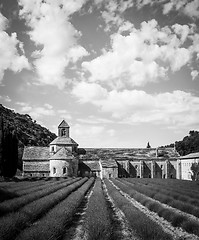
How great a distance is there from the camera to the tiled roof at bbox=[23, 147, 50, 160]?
2232 inches

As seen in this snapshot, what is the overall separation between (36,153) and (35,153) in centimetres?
22

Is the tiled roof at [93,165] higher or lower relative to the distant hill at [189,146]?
lower

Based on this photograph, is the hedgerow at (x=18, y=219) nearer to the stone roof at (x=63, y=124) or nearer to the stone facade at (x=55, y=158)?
the stone facade at (x=55, y=158)

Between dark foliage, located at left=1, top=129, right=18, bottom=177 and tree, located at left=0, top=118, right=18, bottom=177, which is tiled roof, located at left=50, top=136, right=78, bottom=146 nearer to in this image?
tree, located at left=0, top=118, right=18, bottom=177

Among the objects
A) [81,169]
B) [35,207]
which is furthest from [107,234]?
[81,169]

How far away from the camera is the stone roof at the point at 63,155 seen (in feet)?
167

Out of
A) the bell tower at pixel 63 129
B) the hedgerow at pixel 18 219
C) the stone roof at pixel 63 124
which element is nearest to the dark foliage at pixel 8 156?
the bell tower at pixel 63 129

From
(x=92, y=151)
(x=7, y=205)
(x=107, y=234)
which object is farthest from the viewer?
(x=92, y=151)

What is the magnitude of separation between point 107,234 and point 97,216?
250 centimetres

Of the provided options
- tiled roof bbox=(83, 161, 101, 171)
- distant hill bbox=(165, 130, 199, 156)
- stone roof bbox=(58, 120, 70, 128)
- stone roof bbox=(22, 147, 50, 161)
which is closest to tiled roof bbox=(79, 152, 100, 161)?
tiled roof bbox=(83, 161, 101, 171)

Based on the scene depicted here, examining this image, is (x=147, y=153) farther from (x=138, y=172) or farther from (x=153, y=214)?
(x=153, y=214)

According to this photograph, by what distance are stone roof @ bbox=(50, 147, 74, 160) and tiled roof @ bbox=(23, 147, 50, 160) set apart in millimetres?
6099

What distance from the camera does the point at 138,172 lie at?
196ft

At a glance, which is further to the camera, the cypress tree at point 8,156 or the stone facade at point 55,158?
the stone facade at point 55,158
